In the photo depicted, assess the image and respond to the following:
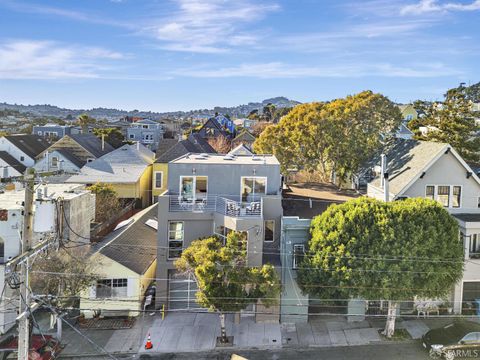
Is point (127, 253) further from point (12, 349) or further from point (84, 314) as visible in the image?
point (12, 349)

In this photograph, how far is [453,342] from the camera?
2017cm

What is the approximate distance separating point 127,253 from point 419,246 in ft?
52.7

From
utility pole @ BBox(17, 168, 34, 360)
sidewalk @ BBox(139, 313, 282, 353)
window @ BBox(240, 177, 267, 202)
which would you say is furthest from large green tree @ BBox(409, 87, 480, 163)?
utility pole @ BBox(17, 168, 34, 360)

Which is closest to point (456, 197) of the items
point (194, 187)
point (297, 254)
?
point (297, 254)

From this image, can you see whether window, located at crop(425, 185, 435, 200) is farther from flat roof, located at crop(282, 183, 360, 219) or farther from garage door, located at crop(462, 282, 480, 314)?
garage door, located at crop(462, 282, 480, 314)

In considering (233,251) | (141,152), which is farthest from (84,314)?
(141,152)

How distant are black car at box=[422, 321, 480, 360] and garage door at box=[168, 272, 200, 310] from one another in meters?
12.5

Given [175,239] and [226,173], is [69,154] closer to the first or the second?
[175,239]

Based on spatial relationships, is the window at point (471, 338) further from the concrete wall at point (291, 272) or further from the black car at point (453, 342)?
the concrete wall at point (291, 272)

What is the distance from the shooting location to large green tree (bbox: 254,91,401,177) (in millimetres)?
34875

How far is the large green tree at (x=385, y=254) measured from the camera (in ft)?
67.0

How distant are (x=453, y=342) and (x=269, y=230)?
35.0ft

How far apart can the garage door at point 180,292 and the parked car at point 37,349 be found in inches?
249

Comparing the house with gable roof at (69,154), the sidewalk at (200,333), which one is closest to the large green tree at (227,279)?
the sidewalk at (200,333)
